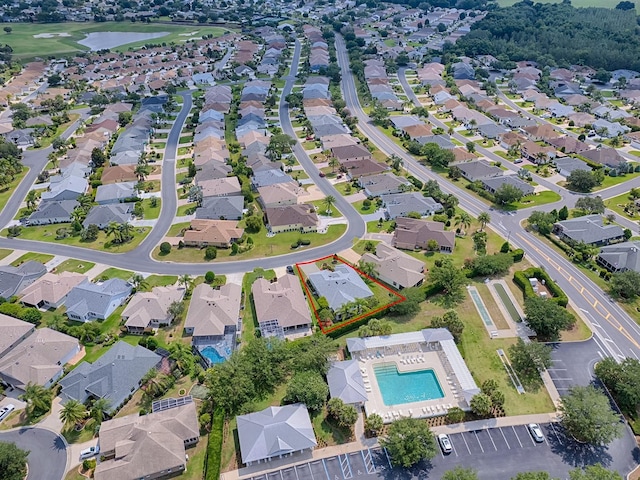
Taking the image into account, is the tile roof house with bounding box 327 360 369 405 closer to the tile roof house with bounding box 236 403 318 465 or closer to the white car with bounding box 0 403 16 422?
the tile roof house with bounding box 236 403 318 465

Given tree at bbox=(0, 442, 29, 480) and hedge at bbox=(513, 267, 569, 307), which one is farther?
hedge at bbox=(513, 267, 569, 307)

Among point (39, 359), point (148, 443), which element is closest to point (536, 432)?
point (148, 443)

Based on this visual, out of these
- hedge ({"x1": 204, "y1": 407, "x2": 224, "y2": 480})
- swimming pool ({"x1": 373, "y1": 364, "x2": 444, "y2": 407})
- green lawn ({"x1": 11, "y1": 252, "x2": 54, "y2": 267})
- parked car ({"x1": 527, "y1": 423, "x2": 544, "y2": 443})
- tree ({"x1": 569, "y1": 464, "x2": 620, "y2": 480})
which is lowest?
swimming pool ({"x1": 373, "y1": 364, "x2": 444, "y2": 407})

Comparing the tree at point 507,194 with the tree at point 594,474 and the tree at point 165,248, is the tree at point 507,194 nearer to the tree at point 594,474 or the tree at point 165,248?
the tree at point 594,474

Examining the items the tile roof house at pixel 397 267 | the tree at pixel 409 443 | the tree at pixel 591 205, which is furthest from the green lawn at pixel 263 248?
the tree at pixel 591 205

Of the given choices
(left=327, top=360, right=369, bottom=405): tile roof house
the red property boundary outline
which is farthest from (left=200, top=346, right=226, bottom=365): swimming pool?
(left=327, top=360, right=369, bottom=405): tile roof house

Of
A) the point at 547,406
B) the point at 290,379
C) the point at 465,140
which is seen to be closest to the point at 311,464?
the point at 290,379

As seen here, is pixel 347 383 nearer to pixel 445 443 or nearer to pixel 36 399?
pixel 445 443
